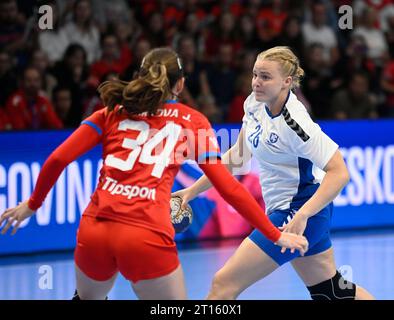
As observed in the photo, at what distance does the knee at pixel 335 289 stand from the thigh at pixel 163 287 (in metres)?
1.16

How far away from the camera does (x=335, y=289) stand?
5227 millimetres

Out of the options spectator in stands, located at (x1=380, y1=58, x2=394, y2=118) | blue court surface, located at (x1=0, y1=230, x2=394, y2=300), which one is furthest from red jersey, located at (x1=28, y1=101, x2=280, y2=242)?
spectator in stands, located at (x1=380, y1=58, x2=394, y2=118)

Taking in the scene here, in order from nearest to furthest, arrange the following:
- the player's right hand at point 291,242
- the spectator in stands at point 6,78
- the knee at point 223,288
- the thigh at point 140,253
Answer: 1. the thigh at point 140,253
2. the player's right hand at point 291,242
3. the knee at point 223,288
4. the spectator in stands at point 6,78

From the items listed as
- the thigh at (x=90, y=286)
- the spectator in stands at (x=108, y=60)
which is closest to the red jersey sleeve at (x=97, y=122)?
Answer: the thigh at (x=90, y=286)

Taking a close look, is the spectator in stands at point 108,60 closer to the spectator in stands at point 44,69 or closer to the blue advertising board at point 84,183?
the spectator in stands at point 44,69

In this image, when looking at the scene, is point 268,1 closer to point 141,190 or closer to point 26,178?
point 26,178

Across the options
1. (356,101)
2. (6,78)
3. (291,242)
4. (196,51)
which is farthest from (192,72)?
(291,242)

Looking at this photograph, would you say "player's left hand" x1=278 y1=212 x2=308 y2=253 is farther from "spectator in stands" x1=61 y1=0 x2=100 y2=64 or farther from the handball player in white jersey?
"spectator in stands" x1=61 y1=0 x2=100 y2=64

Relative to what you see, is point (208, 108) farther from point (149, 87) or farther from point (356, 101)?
point (149, 87)

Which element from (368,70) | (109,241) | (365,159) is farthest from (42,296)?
(368,70)

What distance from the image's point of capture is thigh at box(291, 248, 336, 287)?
17.1 feet

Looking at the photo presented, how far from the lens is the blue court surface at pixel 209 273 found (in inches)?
295

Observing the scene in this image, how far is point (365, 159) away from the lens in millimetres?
10008
